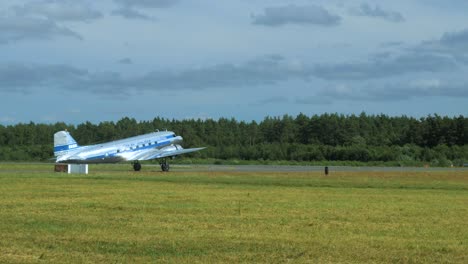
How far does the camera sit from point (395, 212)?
2484cm

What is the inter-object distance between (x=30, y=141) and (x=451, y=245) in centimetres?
16282

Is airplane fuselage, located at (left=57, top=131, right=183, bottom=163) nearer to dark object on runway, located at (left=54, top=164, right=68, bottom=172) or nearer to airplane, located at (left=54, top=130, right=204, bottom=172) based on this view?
airplane, located at (left=54, top=130, right=204, bottom=172)

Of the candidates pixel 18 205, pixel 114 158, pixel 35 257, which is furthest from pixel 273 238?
pixel 114 158

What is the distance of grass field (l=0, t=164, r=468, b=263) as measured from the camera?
1473 cm

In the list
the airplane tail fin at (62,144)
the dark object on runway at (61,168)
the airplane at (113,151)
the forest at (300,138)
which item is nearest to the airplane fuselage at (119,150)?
the airplane at (113,151)

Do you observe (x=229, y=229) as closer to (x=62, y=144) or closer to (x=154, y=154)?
(x=154, y=154)

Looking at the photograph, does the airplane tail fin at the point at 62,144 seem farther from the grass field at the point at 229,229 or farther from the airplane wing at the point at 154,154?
the grass field at the point at 229,229

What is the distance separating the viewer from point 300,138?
167m

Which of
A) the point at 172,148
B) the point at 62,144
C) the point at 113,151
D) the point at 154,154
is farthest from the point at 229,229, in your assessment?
the point at 172,148

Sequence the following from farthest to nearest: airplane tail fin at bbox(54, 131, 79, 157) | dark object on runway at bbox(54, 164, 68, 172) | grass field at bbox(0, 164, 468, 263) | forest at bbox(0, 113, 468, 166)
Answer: forest at bbox(0, 113, 468, 166) < airplane tail fin at bbox(54, 131, 79, 157) < dark object on runway at bbox(54, 164, 68, 172) < grass field at bbox(0, 164, 468, 263)

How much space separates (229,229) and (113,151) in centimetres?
5294

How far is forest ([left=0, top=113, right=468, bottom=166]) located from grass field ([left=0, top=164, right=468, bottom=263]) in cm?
7118

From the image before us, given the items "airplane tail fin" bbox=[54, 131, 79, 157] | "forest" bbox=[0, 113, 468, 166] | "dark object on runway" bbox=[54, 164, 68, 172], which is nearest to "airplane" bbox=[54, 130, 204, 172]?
"airplane tail fin" bbox=[54, 131, 79, 157]

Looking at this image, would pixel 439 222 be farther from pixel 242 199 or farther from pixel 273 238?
pixel 242 199
